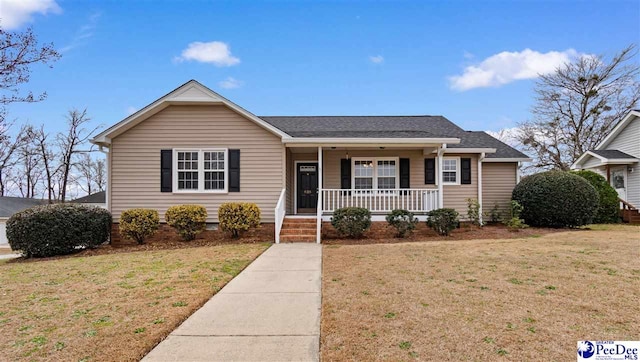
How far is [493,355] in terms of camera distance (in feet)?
11.2

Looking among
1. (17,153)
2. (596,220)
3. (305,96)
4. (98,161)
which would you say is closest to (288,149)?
(305,96)

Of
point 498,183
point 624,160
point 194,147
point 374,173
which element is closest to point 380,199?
point 374,173

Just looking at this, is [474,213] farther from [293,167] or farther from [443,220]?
[293,167]

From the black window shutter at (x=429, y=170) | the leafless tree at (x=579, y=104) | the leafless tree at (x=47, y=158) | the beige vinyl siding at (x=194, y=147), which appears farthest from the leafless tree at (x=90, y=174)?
the leafless tree at (x=579, y=104)

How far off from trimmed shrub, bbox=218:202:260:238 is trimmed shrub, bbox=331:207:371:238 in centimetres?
257

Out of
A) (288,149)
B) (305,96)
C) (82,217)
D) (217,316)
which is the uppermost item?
(305,96)

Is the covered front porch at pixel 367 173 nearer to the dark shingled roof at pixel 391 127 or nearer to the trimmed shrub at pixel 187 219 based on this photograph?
the dark shingled roof at pixel 391 127

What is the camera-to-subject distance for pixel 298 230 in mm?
11891

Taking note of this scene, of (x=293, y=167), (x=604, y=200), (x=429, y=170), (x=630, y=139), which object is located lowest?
(x=604, y=200)

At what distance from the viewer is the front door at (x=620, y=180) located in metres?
19.0

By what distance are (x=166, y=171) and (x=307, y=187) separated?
16.8ft

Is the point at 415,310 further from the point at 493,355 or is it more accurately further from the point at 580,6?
the point at 580,6

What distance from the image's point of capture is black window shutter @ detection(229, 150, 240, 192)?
12.7 metres

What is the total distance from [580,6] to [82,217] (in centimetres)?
1872
